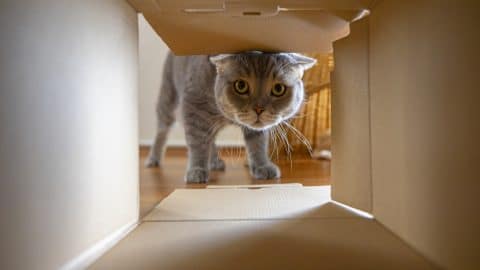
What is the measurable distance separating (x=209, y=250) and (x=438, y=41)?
1.42 feet

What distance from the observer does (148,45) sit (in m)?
3.13

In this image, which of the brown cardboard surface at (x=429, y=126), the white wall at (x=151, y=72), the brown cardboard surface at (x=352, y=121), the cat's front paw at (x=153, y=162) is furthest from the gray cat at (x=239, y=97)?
the white wall at (x=151, y=72)

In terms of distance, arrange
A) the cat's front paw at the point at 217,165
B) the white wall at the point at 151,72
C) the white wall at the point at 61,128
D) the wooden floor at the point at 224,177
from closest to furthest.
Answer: the white wall at the point at 61,128 < the wooden floor at the point at 224,177 < the cat's front paw at the point at 217,165 < the white wall at the point at 151,72

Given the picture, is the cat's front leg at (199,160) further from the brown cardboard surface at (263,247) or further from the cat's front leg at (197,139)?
the brown cardboard surface at (263,247)

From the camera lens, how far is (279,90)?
145 centimetres

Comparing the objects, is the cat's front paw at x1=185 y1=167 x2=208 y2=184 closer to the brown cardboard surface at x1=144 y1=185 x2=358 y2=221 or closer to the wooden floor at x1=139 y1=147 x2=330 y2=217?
the wooden floor at x1=139 y1=147 x2=330 y2=217

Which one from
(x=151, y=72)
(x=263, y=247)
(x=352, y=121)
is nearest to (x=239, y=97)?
(x=352, y=121)

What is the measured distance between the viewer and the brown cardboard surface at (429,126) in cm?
45

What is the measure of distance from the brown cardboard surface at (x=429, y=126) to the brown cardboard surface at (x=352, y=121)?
6 cm

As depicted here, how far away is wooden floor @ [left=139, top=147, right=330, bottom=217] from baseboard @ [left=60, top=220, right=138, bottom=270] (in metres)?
0.18

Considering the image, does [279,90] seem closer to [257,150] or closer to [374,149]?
[257,150]

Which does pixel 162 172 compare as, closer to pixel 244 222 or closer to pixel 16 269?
pixel 244 222

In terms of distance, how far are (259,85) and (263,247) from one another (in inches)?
32.6

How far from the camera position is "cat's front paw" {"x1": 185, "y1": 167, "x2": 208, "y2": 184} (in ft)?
5.19
